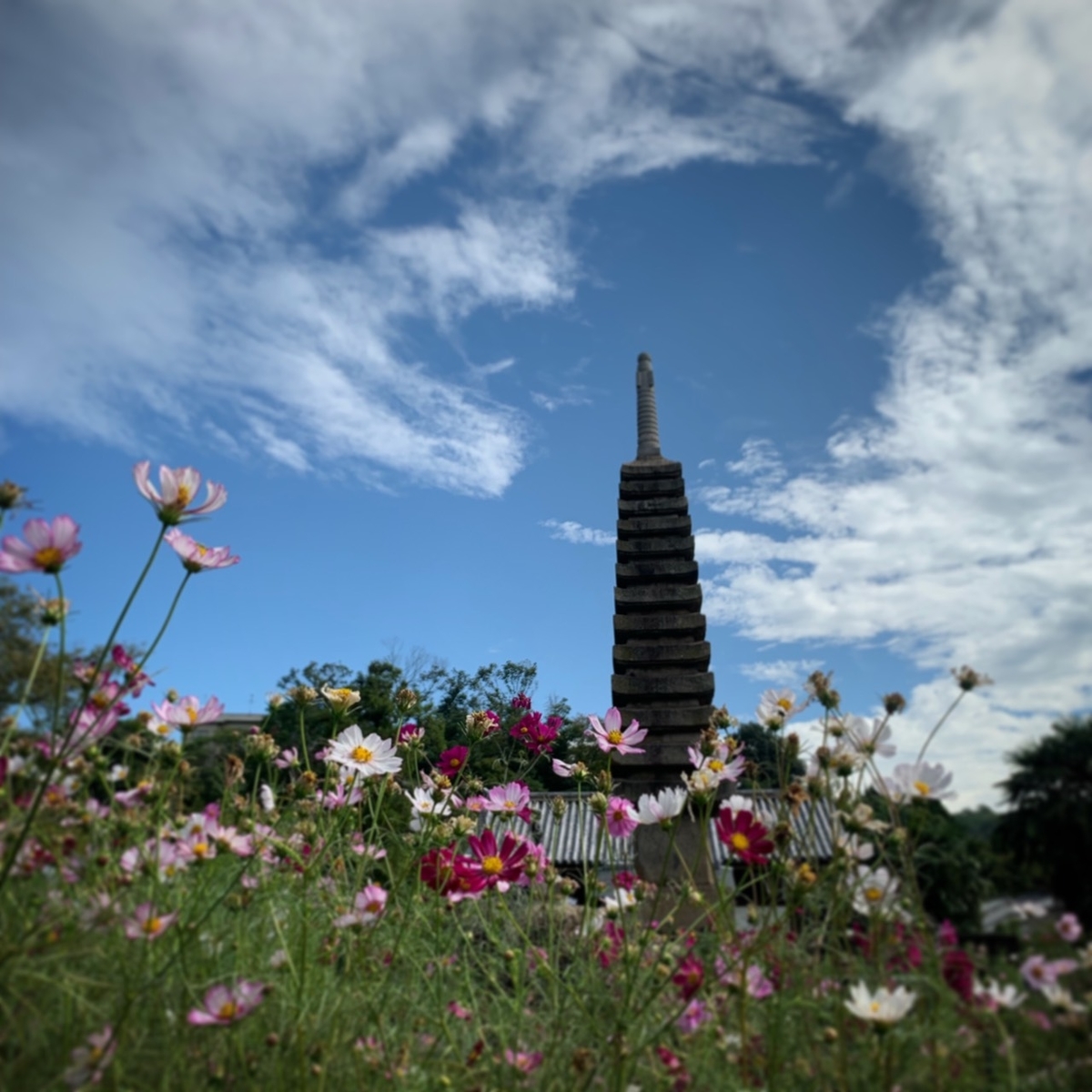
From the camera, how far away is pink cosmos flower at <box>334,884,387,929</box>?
63.3 inches

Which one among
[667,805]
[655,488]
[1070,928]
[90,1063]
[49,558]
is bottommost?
[90,1063]

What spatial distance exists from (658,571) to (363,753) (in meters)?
7.46

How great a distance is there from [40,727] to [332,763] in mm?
659

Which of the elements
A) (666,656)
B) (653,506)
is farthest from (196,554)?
(653,506)

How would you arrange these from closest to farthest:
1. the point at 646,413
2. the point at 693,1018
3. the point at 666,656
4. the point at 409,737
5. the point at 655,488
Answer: the point at 693,1018, the point at 409,737, the point at 666,656, the point at 655,488, the point at 646,413

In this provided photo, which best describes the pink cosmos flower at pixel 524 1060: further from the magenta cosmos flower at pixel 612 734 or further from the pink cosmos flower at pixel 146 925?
the magenta cosmos flower at pixel 612 734

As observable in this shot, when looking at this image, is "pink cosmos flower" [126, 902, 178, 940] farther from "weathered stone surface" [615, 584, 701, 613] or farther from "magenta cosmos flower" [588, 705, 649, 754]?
"weathered stone surface" [615, 584, 701, 613]

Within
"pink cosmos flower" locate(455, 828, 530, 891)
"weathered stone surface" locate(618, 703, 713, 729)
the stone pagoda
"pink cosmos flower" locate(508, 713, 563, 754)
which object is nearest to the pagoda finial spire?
the stone pagoda

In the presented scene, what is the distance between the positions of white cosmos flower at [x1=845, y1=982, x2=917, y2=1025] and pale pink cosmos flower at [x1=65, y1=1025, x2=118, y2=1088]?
3.17 feet

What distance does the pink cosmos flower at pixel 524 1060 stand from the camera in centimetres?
140

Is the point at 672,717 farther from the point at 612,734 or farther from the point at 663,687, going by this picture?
the point at 612,734

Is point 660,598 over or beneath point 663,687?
over

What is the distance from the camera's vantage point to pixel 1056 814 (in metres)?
1.19

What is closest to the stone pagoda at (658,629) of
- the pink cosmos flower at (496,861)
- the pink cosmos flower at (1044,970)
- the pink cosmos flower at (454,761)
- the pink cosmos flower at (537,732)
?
the pink cosmos flower at (537,732)
